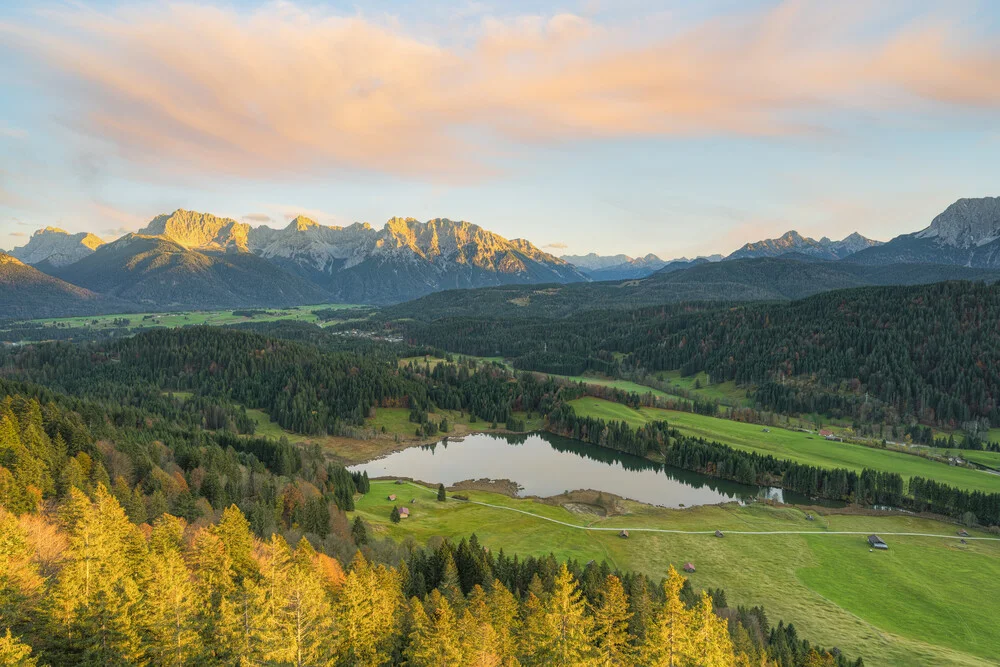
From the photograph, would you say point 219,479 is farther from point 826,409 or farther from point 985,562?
point 826,409

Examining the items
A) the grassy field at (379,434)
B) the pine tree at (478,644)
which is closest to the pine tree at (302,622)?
the pine tree at (478,644)

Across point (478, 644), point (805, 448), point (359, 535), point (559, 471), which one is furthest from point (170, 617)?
point (805, 448)

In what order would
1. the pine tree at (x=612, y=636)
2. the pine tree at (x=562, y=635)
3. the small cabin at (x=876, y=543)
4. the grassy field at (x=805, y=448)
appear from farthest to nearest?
the grassy field at (x=805, y=448)
the small cabin at (x=876, y=543)
the pine tree at (x=612, y=636)
the pine tree at (x=562, y=635)

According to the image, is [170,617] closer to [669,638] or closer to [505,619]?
[505,619]

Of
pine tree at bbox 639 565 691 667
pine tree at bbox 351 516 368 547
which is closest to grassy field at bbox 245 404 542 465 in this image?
pine tree at bbox 351 516 368 547

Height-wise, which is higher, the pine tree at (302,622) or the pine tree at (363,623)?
the pine tree at (302,622)

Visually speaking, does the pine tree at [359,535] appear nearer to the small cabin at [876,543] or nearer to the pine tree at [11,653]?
the pine tree at [11,653]
